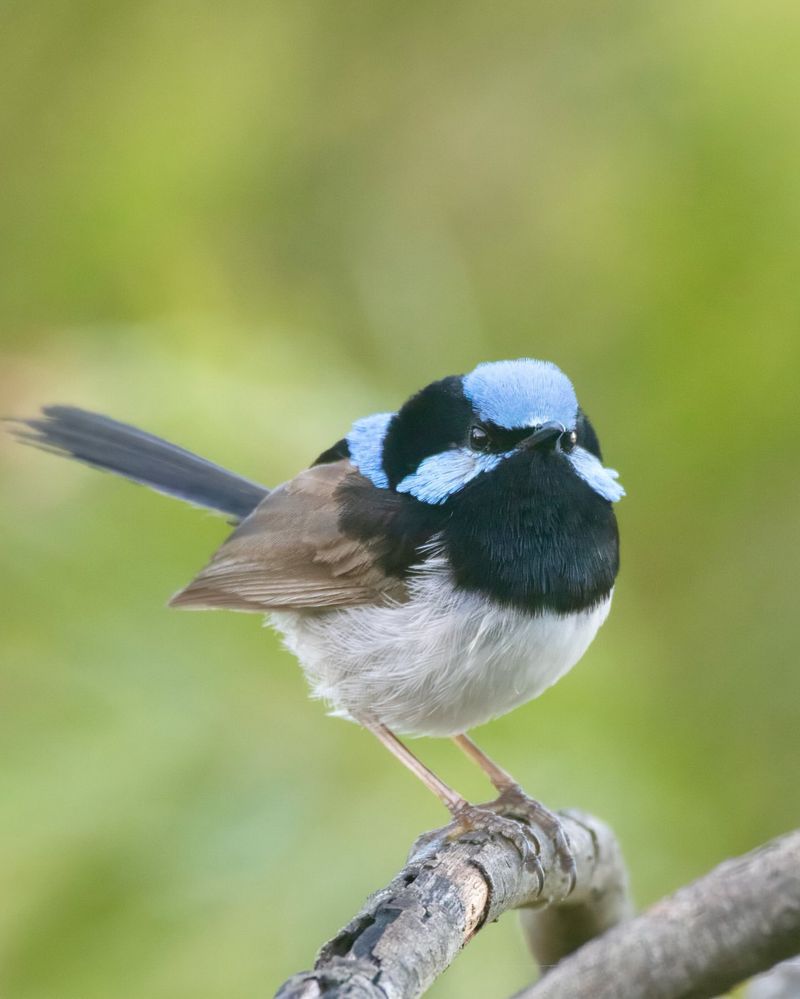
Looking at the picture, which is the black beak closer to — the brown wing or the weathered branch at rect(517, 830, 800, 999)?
the brown wing

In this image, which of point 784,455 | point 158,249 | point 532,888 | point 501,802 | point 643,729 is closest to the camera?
point 532,888

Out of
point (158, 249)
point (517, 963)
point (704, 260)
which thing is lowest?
point (517, 963)

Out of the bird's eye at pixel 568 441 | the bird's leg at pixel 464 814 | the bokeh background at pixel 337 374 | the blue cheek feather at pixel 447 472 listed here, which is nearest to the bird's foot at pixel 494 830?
the bird's leg at pixel 464 814

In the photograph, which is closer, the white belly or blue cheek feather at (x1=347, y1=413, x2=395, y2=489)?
the white belly

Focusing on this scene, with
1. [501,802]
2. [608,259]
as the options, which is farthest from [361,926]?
[608,259]

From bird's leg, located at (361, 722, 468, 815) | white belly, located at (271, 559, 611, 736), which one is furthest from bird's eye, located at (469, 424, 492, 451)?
bird's leg, located at (361, 722, 468, 815)

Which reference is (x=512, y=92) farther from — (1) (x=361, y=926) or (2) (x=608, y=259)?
(1) (x=361, y=926)

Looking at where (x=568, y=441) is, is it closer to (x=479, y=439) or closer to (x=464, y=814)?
(x=479, y=439)

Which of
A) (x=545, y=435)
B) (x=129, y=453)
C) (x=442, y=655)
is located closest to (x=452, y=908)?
(x=442, y=655)
